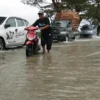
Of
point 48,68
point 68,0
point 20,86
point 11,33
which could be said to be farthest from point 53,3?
point 20,86

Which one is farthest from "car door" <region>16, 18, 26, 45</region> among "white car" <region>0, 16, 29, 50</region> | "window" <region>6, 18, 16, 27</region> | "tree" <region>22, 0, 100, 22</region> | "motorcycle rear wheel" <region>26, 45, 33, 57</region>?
"tree" <region>22, 0, 100, 22</region>

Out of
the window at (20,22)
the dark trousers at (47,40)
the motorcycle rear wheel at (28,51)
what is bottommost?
the motorcycle rear wheel at (28,51)

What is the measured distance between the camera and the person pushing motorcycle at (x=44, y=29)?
1509cm

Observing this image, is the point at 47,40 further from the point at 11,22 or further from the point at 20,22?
the point at 20,22

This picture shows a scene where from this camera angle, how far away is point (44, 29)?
15.2m

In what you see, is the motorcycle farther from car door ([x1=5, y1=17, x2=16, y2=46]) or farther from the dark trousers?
car door ([x1=5, y1=17, x2=16, y2=46])

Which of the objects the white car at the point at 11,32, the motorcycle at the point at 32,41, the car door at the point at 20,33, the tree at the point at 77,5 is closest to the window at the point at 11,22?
the white car at the point at 11,32

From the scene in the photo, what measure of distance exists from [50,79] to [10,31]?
29.5 feet

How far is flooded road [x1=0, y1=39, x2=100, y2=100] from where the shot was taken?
23.7 ft

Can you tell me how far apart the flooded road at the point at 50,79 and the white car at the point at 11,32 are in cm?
470

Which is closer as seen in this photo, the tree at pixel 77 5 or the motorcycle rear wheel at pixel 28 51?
the motorcycle rear wheel at pixel 28 51

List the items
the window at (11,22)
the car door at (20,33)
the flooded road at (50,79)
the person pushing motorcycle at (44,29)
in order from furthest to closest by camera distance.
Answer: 1. the car door at (20,33)
2. the window at (11,22)
3. the person pushing motorcycle at (44,29)
4. the flooded road at (50,79)

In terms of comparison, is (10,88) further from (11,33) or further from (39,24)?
(11,33)

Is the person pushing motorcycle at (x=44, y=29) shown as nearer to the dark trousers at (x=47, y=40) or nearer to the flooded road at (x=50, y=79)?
the dark trousers at (x=47, y=40)
